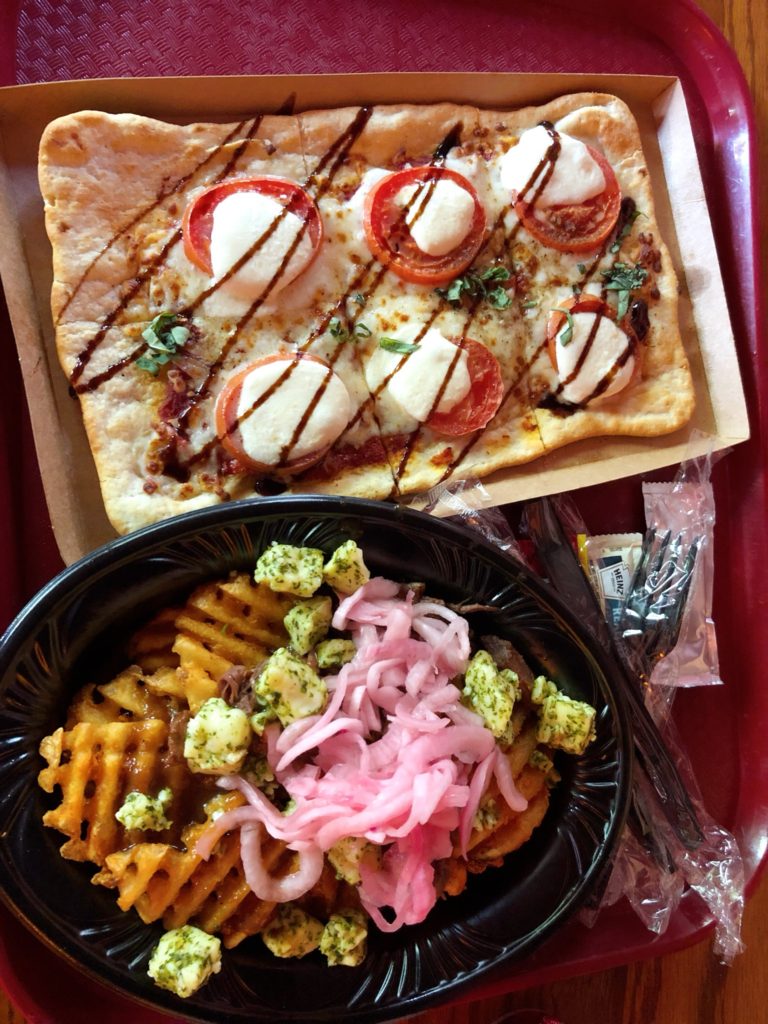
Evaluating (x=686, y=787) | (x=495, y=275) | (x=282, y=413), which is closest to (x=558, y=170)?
(x=495, y=275)

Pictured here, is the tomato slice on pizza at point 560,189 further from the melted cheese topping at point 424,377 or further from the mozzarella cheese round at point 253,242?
the mozzarella cheese round at point 253,242

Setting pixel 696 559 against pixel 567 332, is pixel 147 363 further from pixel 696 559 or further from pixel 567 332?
pixel 696 559

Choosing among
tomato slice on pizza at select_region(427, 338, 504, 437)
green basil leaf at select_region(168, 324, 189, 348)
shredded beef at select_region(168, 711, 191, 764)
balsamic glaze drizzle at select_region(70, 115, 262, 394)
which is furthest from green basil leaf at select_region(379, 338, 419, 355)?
shredded beef at select_region(168, 711, 191, 764)

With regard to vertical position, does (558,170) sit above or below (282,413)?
above

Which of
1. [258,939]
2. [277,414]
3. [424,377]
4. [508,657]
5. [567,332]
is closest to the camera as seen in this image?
[258,939]

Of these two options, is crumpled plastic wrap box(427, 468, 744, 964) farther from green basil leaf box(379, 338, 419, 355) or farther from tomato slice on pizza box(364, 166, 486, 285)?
tomato slice on pizza box(364, 166, 486, 285)

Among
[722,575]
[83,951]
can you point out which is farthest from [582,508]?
[83,951]
